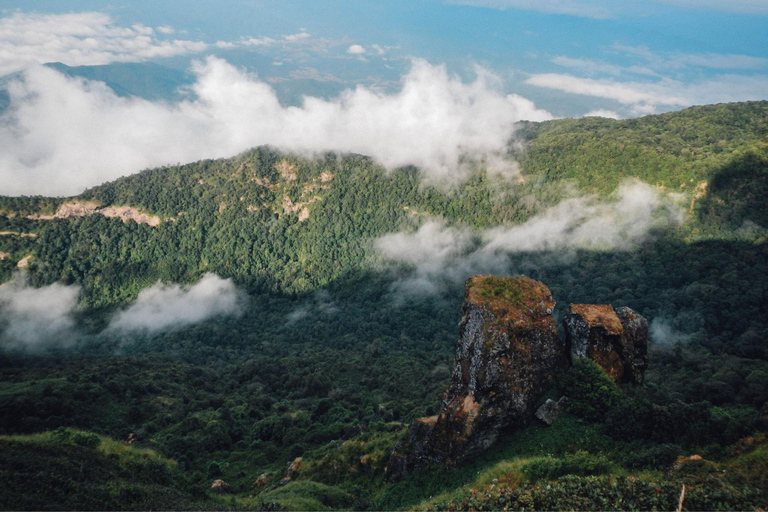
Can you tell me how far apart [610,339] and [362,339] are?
10216 centimetres

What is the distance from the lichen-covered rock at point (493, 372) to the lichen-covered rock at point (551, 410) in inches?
33.4

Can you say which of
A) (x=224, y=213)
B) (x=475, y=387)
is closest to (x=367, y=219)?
(x=224, y=213)

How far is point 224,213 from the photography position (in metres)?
182

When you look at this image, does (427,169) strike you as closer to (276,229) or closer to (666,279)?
(276,229)

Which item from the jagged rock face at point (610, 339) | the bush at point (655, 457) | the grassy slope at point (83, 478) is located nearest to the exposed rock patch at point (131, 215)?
the grassy slope at point (83, 478)

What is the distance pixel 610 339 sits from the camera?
28.0 m

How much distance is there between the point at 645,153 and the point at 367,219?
107m

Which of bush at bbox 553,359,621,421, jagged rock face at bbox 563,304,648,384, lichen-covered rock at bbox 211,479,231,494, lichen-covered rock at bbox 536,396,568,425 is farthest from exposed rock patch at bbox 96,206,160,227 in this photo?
bush at bbox 553,359,621,421

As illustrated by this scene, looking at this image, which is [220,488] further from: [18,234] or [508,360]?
[18,234]

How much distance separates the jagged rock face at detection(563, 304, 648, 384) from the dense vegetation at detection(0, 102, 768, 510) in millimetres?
2162

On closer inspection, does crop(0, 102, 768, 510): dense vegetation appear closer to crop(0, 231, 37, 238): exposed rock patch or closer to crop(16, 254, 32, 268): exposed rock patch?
crop(0, 231, 37, 238): exposed rock patch

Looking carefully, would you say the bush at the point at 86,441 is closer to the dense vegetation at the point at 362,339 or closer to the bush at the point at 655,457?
the dense vegetation at the point at 362,339

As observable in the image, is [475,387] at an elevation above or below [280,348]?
above

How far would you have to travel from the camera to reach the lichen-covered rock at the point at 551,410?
25688 mm
